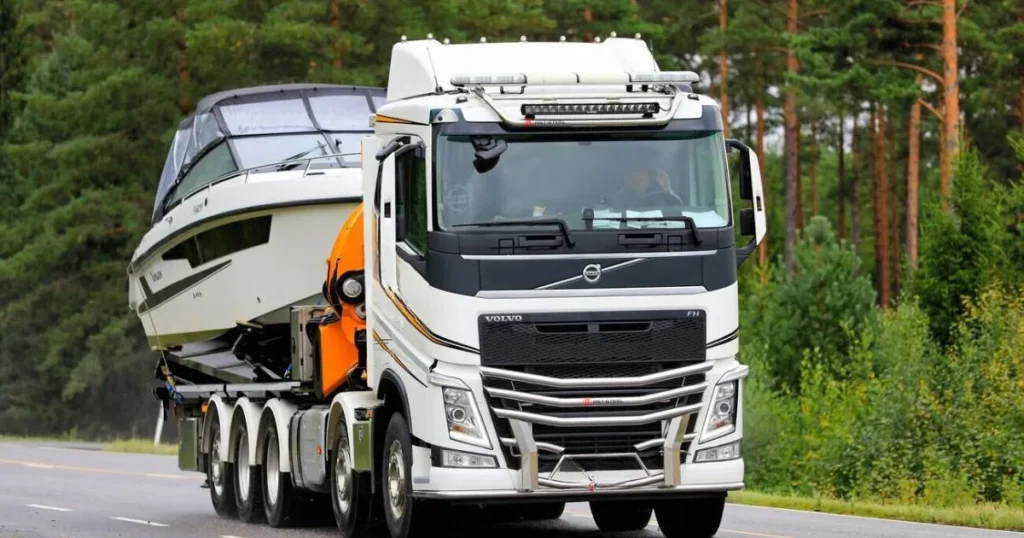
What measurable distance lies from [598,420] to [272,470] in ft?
18.4

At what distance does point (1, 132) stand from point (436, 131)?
5038cm

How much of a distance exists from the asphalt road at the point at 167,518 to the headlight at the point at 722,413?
2051mm

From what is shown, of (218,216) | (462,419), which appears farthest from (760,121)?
(462,419)

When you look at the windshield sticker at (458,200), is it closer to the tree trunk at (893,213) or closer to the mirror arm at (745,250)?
the mirror arm at (745,250)

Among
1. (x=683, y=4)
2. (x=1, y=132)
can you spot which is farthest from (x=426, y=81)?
(x=1, y=132)

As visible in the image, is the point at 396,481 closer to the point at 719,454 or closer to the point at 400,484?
the point at 400,484

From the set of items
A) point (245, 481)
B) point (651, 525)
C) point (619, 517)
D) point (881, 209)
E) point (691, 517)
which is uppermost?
point (881, 209)

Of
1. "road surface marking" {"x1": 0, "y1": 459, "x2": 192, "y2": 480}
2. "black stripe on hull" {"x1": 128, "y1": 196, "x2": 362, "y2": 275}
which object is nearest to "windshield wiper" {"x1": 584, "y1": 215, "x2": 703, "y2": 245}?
"black stripe on hull" {"x1": 128, "y1": 196, "x2": 362, "y2": 275}

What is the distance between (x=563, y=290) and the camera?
1227 centimetres

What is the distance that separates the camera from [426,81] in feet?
44.0

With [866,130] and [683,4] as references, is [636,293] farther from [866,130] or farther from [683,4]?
[866,130]

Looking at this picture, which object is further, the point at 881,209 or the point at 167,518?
the point at 881,209

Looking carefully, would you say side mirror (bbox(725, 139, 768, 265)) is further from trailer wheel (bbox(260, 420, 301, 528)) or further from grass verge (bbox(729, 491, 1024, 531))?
trailer wheel (bbox(260, 420, 301, 528))

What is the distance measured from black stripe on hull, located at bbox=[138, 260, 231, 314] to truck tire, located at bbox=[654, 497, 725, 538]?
21.6ft
